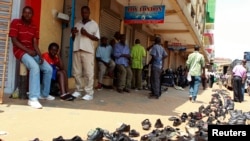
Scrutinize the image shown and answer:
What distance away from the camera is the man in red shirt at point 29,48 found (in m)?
5.43

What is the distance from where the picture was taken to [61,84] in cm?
640

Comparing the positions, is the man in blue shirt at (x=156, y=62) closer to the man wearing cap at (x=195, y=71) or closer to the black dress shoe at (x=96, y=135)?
the man wearing cap at (x=195, y=71)

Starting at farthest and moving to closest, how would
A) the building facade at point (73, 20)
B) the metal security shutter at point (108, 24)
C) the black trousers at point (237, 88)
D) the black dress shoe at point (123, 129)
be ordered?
the black trousers at point (237, 88) → the metal security shutter at point (108, 24) → the building facade at point (73, 20) → the black dress shoe at point (123, 129)

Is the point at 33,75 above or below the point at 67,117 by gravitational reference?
above

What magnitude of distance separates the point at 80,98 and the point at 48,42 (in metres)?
1.46

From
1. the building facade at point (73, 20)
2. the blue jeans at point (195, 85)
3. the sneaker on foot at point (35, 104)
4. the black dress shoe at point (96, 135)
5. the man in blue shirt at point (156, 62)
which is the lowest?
the black dress shoe at point (96, 135)

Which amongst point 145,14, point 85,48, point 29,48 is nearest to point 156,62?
point 145,14

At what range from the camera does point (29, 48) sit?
18.6ft

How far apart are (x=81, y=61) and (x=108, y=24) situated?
392 centimetres

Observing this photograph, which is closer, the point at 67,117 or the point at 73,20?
the point at 67,117

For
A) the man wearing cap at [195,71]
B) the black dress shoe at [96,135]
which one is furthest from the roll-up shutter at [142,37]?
the black dress shoe at [96,135]

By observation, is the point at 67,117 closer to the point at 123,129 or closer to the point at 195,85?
the point at 123,129

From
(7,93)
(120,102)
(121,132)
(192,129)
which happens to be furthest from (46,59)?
(192,129)

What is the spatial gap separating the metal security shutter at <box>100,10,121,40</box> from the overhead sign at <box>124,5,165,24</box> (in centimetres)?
57
